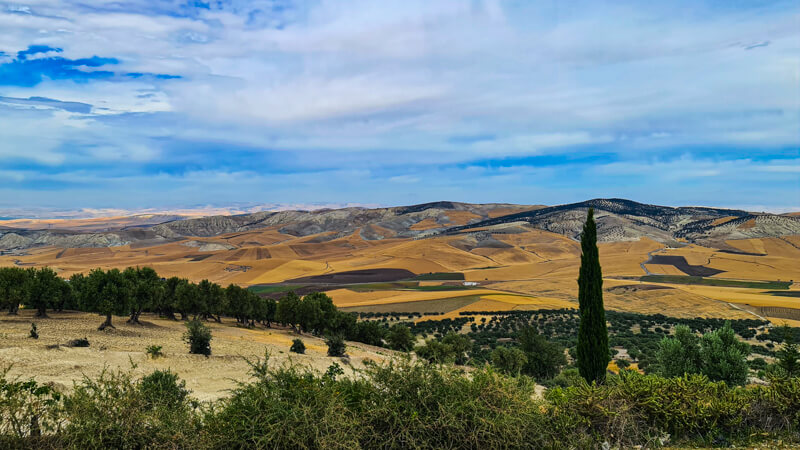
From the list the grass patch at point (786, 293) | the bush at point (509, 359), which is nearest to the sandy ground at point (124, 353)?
the bush at point (509, 359)

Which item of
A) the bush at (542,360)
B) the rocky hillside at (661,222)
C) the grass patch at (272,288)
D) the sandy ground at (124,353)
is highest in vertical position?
the rocky hillside at (661,222)

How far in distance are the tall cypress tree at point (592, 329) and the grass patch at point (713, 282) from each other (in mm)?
87309

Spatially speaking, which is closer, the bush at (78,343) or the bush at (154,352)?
the bush at (154,352)

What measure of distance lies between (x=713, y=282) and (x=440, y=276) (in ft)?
205

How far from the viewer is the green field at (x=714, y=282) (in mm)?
85000

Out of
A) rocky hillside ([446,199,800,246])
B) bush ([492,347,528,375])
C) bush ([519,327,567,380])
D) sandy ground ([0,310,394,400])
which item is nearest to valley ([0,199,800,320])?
rocky hillside ([446,199,800,246])

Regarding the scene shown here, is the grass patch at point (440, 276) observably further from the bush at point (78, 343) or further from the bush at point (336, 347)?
the bush at point (78, 343)

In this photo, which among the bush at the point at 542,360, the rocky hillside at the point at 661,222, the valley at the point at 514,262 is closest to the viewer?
the bush at the point at 542,360

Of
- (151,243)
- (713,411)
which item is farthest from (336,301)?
(151,243)

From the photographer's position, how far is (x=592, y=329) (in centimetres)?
1833

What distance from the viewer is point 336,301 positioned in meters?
84.6

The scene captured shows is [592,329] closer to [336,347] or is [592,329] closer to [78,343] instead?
[336,347]

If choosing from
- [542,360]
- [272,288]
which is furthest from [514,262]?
[542,360]

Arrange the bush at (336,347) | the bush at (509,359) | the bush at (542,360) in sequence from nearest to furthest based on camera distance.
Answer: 1. the bush at (509,359)
2. the bush at (336,347)
3. the bush at (542,360)
